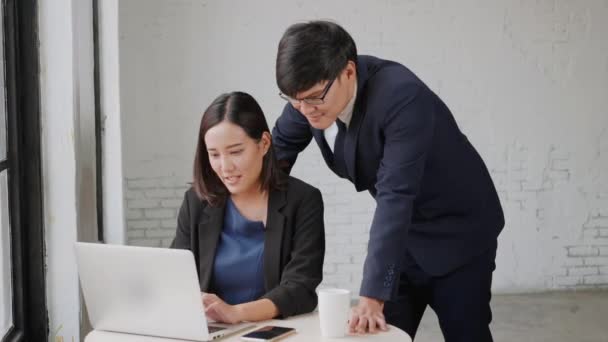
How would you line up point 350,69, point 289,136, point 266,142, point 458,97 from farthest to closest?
point 458,97, point 289,136, point 266,142, point 350,69

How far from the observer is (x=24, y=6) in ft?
7.75

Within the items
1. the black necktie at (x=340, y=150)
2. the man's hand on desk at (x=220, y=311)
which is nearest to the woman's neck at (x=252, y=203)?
the black necktie at (x=340, y=150)

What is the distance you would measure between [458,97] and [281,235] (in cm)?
354

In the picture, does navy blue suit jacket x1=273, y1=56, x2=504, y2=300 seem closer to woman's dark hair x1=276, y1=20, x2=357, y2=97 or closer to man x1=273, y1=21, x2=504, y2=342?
man x1=273, y1=21, x2=504, y2=342

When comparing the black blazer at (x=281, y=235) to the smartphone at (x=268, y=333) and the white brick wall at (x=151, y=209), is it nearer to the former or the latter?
the smartphone at (x=268, y=333)

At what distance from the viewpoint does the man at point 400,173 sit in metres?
2.02

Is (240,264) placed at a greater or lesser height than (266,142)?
lesser

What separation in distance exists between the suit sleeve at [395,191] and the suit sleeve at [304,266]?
154mm

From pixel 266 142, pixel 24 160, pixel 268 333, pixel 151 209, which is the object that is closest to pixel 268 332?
pixel 268 333

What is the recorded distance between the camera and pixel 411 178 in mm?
2117

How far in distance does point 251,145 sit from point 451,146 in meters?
0.50

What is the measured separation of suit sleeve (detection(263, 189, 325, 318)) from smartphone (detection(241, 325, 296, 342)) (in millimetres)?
137

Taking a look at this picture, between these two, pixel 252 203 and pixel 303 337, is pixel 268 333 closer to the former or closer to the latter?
pixel 303 337

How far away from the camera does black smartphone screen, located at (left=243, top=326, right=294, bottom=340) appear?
1.88 metres
